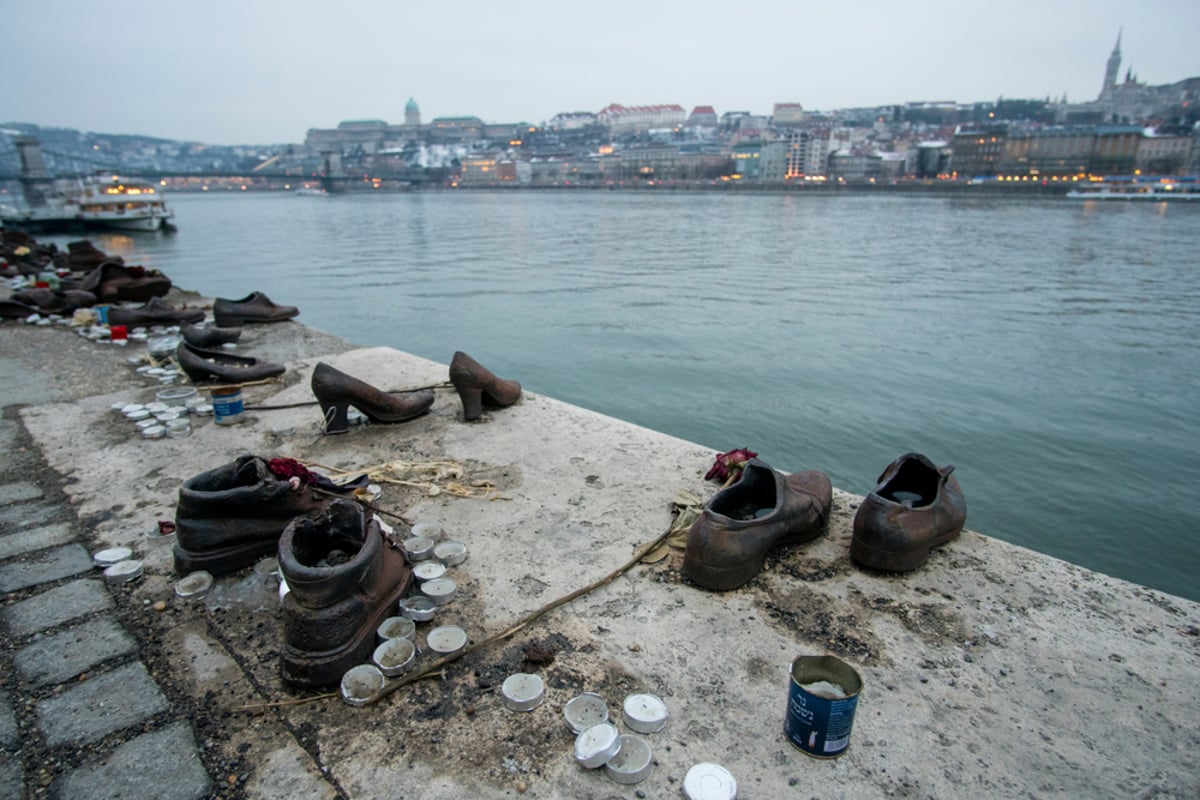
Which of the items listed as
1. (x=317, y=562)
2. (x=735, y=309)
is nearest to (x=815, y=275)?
(x=735, y=309)

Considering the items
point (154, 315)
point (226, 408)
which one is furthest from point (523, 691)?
point (154, 315)

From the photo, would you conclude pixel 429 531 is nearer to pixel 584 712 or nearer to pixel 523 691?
pixel 523 691

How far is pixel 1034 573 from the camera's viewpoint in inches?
122

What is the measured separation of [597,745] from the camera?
2.05 meters

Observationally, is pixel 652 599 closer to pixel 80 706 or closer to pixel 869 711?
pixel 869 711

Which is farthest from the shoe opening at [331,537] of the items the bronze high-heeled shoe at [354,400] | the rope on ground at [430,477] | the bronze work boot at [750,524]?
the bronze high-heeled shoe at [354,400]

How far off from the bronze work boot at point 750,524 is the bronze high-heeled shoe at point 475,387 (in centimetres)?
234

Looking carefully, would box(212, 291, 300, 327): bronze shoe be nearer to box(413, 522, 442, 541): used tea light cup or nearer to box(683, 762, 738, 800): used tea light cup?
box(413, 522, 442, 541): used tea light cup

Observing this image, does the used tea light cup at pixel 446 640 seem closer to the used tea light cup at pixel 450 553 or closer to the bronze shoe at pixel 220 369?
the used tea light cup at pixel 450 553

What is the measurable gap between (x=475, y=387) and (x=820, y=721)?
3538 mm

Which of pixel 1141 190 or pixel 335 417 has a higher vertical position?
pixel 335 417

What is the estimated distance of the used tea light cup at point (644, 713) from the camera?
7.13ft

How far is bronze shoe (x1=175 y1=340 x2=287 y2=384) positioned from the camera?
235 inches

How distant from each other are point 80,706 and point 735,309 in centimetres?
1500
